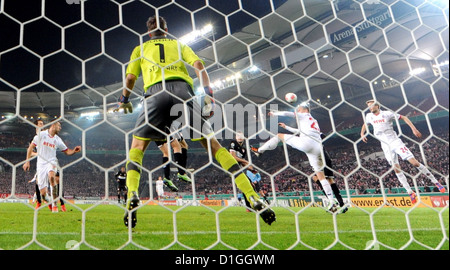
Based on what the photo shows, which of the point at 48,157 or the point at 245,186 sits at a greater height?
the point at 48,157

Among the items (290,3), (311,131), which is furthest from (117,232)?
(290,3)

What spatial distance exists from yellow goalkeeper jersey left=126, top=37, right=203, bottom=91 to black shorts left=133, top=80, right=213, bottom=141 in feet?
0.13

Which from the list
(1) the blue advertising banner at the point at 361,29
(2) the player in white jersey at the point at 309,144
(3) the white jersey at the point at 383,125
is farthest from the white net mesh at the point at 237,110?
(3) the white jersey at the point at 383,125

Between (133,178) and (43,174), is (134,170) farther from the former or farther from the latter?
(43,174)

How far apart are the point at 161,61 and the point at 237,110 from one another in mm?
2095

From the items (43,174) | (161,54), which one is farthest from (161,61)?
(43,174)

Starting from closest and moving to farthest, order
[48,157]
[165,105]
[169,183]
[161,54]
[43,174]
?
[165,105]
[161,54]
[169,183]
[48,157]
[43,174]

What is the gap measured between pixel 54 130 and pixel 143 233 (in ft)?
3.47

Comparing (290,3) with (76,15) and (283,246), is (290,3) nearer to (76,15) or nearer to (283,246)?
(76,15)

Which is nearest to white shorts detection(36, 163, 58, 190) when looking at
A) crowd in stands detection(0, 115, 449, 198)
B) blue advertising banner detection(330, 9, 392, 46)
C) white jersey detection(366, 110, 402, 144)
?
white jersey detection(366, 110, 402, 144)

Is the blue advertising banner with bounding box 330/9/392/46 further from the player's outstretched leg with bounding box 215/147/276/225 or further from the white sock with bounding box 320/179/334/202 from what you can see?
the player's outstretched leg with bounding box 215/147/276/225

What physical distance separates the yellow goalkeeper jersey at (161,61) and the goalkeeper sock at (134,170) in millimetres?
307

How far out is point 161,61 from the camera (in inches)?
51.5

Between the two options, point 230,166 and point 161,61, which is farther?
point 161,61
